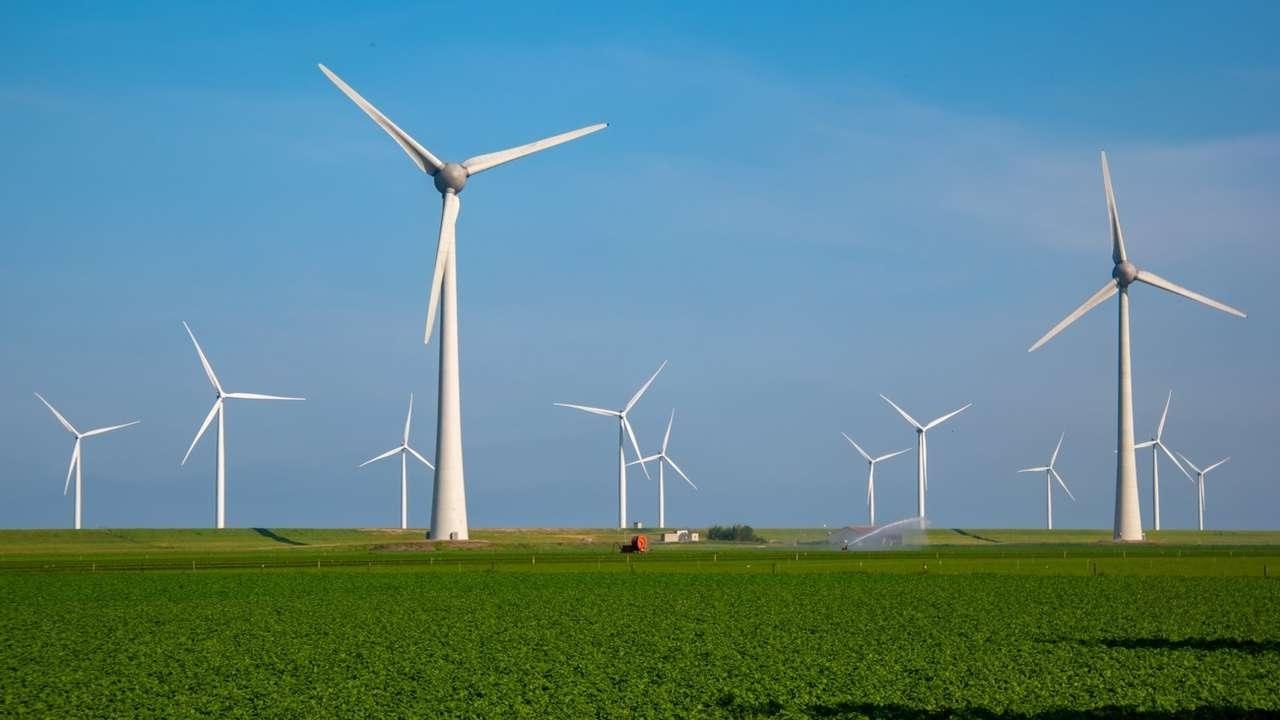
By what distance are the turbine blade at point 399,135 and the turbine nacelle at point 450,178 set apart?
22.6 inches

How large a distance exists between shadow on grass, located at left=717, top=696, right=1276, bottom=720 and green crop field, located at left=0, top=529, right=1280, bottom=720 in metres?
0.10

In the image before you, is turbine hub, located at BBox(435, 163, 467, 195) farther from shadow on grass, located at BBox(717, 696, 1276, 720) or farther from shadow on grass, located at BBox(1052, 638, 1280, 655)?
shadow on grass, located at BBox(717, 696, 1276, 720)

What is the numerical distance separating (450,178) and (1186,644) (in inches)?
3224

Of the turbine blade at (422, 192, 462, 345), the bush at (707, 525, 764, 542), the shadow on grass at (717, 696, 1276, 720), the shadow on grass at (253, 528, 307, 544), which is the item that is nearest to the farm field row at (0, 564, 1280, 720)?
the shadow on grass at (717, 696, 1276, 720)

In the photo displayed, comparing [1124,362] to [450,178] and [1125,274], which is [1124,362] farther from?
[450,178]

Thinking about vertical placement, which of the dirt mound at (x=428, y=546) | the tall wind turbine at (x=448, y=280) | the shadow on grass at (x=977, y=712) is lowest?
the shadow on grass at (x=977, y=712)

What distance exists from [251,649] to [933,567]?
6309 cm

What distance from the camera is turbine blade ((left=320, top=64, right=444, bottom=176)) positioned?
115 metres

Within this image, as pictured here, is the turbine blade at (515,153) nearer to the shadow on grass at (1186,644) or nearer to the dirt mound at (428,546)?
the dirt mound at (428,546)

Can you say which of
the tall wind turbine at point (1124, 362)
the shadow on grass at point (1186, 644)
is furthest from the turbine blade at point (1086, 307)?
the shadow on grass at point (1186, 644)

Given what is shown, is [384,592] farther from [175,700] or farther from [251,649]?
[175,700]

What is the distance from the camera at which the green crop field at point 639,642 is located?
1448 inches

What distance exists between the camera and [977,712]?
34.6 meters

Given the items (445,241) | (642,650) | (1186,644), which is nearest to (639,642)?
(642,650)
